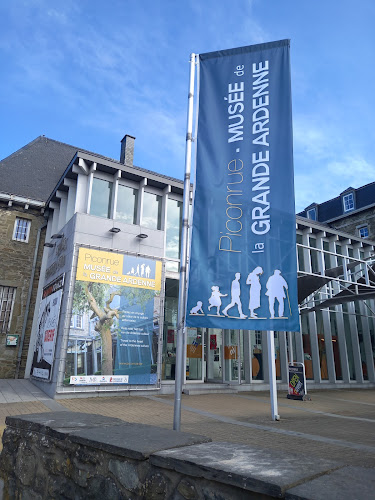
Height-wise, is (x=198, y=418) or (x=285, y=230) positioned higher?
(x=285, y=230)

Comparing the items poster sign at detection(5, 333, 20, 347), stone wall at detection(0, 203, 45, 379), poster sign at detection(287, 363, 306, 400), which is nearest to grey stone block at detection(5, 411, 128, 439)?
poster sign at detection(287, 363, 306, 400)

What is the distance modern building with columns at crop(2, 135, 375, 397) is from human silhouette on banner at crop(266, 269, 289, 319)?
295 inches

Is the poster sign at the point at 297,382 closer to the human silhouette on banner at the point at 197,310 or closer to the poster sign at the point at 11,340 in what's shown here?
the human silhouette on banner at the point at 197,310

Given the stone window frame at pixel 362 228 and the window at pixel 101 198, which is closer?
the window at pixel 101 198

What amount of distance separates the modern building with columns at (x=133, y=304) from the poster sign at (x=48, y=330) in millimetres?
46

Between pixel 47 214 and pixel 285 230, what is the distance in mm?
13848

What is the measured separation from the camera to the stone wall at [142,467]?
192cm

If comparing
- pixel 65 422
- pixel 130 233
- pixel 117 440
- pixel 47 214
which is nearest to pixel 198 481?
pixel 117 440

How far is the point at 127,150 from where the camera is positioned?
20188 millimetres

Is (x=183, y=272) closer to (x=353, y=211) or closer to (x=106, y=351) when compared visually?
(x=106, y=351)

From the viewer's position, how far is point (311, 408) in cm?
1176

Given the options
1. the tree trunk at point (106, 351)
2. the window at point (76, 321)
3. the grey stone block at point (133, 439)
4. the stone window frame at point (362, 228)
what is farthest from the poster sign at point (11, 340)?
the stone window frame at point (362, 228)

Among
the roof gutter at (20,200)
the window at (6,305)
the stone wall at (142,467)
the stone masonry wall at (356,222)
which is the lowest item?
the stone wall at (142,467)

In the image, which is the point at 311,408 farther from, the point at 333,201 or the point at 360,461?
the point at 333,201
